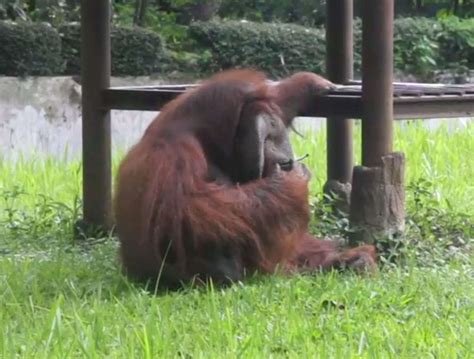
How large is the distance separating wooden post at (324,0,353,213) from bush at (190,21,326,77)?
12.7 ft

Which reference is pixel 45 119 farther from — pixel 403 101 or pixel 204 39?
pixel 403 101

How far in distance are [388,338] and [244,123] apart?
1140 mm

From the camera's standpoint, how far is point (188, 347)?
3043 mm

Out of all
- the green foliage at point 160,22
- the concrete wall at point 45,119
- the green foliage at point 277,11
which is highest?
the green foliage at point 277,11

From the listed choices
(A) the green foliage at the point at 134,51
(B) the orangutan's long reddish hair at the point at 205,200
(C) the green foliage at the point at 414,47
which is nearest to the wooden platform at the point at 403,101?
(B) the orangutan's long reddish hair at the point at 205,200

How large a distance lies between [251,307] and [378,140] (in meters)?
1.01

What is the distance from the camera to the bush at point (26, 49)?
8125 millimetres

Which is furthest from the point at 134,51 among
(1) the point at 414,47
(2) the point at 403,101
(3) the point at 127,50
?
(2) the point at 403,101

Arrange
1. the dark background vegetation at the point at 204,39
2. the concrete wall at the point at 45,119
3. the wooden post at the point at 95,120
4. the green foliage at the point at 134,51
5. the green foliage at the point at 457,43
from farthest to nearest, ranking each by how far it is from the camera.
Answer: the green foliage at the point at 457,43, the green foliage at the point at 134,51, the dark background vegetation at the point at 204,39, the concrete wall at the point at 45,119, the wooden post at the point at 95,120

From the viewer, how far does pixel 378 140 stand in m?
4.21

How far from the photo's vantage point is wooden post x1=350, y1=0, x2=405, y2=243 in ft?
13.8

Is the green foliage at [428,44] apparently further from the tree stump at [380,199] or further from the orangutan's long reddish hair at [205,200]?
the orangutan's long reddish hair at [205,200]

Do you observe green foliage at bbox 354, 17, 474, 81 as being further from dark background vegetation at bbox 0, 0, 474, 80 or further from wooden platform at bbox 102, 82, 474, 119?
wooden platform at bbox 102, 82, 474, 119

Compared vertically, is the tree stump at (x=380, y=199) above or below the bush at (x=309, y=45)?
below
